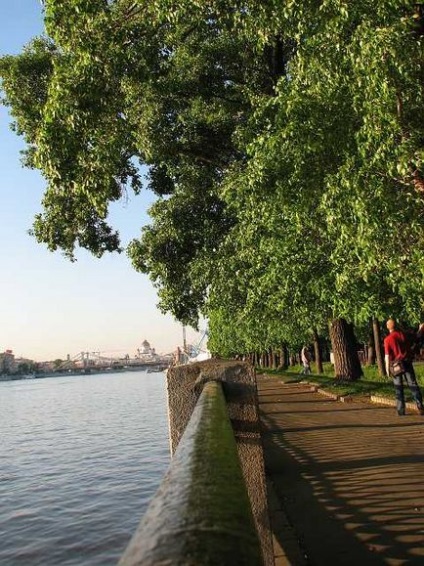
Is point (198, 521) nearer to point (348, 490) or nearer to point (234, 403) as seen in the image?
point (234, 403)

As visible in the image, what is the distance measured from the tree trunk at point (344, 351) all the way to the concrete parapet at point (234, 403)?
1862 centimetres

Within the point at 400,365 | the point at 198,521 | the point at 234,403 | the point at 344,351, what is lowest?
the point at 198,521

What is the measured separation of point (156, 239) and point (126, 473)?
31.1 ft

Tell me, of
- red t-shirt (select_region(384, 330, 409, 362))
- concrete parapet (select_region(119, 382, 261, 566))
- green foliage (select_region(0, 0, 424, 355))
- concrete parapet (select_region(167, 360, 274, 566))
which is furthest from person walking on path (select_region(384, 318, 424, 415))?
concrete parapet (select_region(119, 382, 261, 566))

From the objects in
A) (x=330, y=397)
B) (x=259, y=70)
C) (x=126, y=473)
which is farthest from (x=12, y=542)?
(x=259, y=70)

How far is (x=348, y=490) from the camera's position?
22.1 feet

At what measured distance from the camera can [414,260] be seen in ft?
28.4

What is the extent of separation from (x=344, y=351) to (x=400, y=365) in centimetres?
1115

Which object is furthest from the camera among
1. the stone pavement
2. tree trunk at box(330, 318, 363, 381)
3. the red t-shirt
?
tree trunk at box(330, 318, 363, 381)

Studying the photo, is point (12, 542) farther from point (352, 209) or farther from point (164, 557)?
point (164, 557)

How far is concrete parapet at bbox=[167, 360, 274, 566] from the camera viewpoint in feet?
15.4

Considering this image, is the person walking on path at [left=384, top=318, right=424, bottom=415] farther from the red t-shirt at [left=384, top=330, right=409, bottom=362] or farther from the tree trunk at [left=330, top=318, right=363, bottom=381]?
the tree trunk at [left=330, top=318, right=363, bottom=381]

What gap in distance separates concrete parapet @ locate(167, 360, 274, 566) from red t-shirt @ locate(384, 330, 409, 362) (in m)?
8.50

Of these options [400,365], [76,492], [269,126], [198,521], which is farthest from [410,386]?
[198,521]
